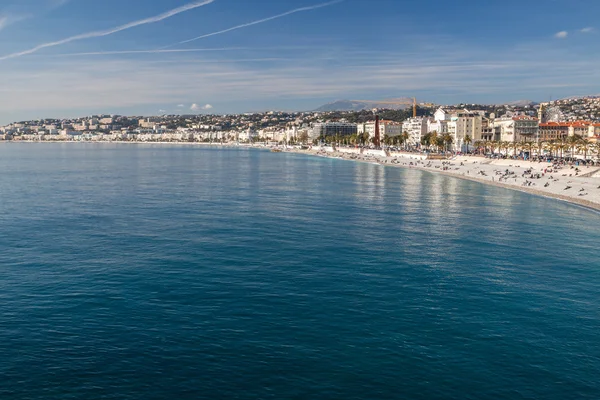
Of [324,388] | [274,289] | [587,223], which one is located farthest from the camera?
[587,223]

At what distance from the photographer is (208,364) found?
1408 cm

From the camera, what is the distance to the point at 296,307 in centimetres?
1806

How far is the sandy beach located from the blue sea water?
13.6 meters

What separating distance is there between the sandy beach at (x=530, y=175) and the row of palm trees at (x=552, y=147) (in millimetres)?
8883

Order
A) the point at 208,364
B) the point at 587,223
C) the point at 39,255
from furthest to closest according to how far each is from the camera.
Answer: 1. the point at 587,223
2. the point at 39,255
3. the point at 208,364

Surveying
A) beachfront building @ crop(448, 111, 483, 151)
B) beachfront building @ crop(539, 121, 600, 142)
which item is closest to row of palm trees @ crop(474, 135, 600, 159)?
beachfront building @ crop(448, 111, 483, 151)

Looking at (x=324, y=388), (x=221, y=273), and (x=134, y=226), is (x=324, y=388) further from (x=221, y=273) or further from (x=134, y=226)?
(x=134, y=226)

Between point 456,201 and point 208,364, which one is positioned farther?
point 456,201

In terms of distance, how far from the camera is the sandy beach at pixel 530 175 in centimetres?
4891

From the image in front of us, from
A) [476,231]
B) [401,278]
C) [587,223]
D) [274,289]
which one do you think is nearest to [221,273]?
A: [274,289]

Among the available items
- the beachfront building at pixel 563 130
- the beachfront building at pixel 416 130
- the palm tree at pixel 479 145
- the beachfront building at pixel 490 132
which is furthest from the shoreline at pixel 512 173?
the beachfront building at pixel 416 130

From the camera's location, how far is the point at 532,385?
13.2 m

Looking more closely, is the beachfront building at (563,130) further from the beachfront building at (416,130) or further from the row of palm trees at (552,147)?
the beachfront building at (416,130)

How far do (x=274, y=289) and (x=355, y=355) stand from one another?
5.85 meters
